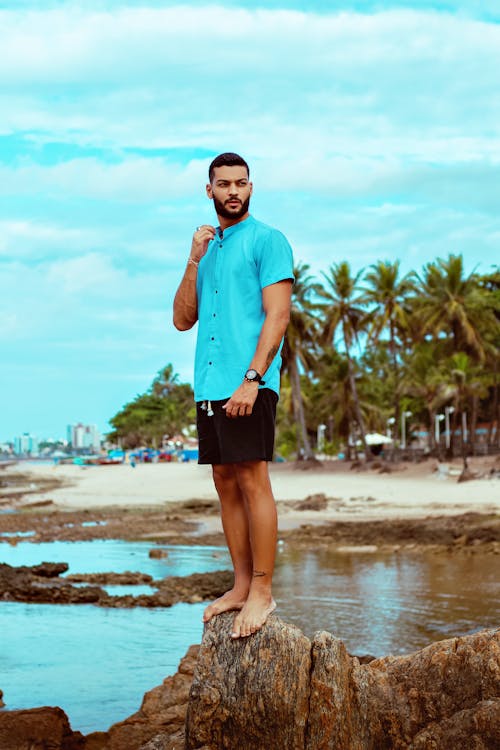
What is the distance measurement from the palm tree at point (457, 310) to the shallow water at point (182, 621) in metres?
32.3

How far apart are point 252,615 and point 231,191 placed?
6.73ft

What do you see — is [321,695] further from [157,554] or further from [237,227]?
[157,554]

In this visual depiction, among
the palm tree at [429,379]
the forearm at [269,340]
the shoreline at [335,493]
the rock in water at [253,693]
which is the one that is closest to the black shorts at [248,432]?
the forearm at [269,340]

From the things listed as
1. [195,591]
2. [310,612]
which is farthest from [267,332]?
[195,591]

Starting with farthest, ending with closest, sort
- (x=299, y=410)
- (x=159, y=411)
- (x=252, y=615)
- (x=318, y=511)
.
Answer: (x=159, y=411)
(x=299, y=410)
(x=318, y=511)
(x=252, y=615)

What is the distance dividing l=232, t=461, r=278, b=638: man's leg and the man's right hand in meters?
1.07

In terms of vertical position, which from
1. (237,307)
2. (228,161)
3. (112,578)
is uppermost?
(228,161)

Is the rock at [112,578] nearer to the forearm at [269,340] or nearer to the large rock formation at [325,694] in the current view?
the large rock formation at [325,694]

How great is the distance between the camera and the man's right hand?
4.91 metres

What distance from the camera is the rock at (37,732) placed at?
21.2 ft

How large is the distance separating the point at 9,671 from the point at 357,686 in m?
6.98

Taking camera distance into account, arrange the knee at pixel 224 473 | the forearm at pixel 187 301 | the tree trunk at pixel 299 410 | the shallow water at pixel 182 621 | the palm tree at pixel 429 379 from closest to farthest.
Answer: the knee at pixel 224 473
the forearm at pixel 187 301
the shallow water at pixel 182 621
the palm tree at pixel 429 379
the tree trunk at pixel 299 410

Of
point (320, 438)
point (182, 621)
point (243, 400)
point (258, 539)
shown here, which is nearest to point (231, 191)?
point (243, 400)

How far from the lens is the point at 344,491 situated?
3709 centimetres
